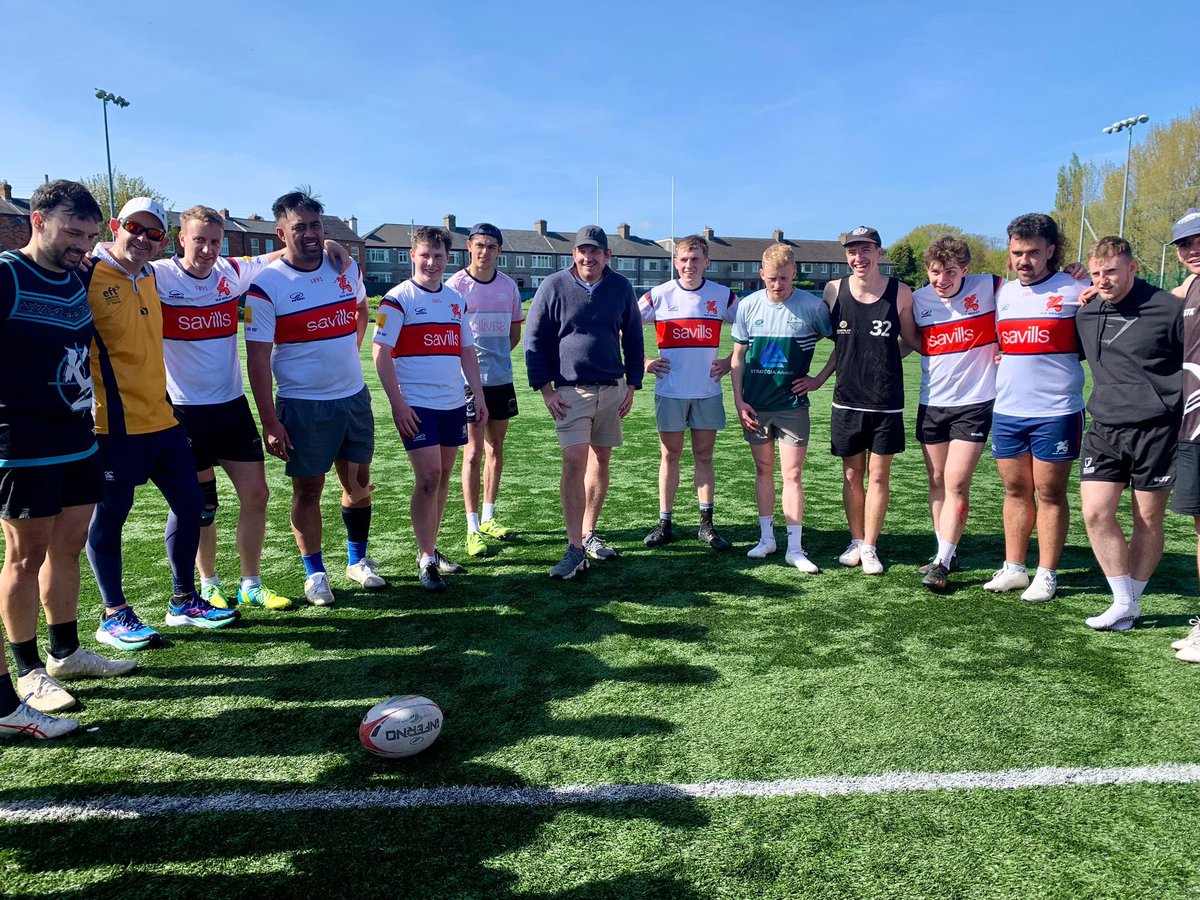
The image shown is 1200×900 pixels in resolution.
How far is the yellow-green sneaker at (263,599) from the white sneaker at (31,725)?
1.51m

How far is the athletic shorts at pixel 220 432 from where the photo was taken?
4664 mm

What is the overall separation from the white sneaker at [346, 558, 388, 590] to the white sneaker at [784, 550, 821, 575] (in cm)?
291

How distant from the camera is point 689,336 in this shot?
6211 mm

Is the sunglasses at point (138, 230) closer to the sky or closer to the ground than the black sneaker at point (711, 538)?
closer to the sky

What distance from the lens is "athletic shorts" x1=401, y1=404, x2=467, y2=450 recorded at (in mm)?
5242

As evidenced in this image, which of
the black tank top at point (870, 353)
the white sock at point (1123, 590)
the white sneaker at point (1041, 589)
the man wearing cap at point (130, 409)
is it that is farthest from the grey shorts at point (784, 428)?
the man wearing cap at point (130, 409)

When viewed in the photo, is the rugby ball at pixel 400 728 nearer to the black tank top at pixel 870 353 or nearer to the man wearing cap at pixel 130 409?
the man wearing cap at pixel 130 409

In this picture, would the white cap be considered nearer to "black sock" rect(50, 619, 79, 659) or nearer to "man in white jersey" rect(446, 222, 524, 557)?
"black sock" rect(50, 619, 79, 659)

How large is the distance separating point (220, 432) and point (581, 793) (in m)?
3.14

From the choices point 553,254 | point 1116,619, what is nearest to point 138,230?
point 1116,619

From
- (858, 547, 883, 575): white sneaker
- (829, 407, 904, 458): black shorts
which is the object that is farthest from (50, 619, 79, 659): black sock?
(858, 547, 883, 575): white sneaker

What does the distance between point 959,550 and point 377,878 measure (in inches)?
201

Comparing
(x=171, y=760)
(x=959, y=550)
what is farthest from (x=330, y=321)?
Answer: (x=959, y=550)

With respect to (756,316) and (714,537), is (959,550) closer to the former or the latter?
(714,537)
